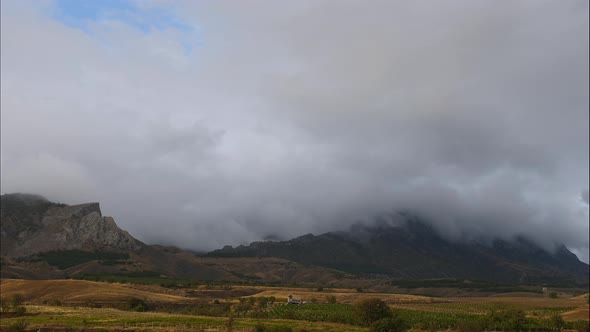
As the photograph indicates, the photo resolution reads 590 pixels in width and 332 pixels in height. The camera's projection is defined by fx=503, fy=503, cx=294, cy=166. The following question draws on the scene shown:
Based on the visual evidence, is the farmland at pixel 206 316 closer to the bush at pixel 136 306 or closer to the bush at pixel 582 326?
the bush at pixel 582 326

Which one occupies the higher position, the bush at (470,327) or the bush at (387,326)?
the bush at (387,326)

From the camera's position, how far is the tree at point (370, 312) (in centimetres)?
9256

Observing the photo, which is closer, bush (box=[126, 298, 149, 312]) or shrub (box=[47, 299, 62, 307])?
bush (box=[126, 298, 149, 312])

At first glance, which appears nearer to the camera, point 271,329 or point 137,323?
point 271,329

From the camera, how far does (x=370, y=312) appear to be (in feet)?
306

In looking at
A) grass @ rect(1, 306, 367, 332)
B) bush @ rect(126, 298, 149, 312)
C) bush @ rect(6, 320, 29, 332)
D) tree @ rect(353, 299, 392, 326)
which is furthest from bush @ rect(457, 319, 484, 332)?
bush @ rect(126, 298, 149, 312)

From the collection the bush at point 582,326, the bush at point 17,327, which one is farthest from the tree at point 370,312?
the bush at point 17,327

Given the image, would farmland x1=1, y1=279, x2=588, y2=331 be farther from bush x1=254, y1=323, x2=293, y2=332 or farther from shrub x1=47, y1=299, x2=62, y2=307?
bush x1=254, y1=323, x2=293, y2=332

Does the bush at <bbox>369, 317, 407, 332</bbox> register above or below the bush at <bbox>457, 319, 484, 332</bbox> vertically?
above

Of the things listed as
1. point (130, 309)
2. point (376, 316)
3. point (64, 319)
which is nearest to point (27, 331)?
point (64, 319)

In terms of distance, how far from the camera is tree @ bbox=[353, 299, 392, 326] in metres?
92.6

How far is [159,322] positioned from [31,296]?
A: 95173 millimetres

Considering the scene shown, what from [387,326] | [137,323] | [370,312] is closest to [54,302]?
[137,323]

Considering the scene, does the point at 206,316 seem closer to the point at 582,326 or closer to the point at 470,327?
the point at 470,327
